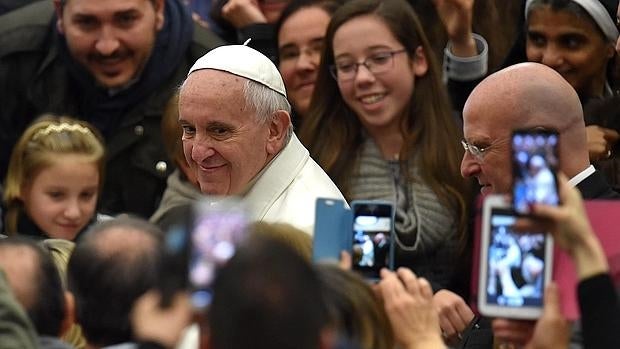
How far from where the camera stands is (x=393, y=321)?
4.36 meters

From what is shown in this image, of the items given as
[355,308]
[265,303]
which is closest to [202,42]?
[355,308]

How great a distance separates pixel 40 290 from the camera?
477cm

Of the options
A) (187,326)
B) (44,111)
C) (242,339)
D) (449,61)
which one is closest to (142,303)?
(187,326)

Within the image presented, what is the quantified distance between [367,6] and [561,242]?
11.0 ft

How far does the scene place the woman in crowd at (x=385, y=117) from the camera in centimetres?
687

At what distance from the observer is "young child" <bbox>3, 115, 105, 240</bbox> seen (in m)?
7.22

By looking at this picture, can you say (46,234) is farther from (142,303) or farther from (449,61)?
(142,303)

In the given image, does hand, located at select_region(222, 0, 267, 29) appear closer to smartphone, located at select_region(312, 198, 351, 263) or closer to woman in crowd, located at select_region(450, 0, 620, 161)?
woman in crowd, located at select_region(450, 0, 620, 161)

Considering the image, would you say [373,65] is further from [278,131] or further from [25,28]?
[25,28]

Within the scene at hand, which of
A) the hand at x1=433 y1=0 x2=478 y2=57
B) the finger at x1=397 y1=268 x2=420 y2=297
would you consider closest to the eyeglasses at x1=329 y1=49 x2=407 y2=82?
the hand at x1=433 y1=0 x2=478 y2=57

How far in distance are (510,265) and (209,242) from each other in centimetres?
83

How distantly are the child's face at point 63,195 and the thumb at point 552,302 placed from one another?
3.38 metres

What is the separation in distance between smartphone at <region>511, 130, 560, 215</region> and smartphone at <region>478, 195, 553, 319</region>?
164 millimetres

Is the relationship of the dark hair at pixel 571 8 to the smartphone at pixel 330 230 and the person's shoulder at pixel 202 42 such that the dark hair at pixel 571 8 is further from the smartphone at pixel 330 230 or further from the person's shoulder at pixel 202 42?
the smartphone at pixel 330 230
